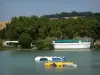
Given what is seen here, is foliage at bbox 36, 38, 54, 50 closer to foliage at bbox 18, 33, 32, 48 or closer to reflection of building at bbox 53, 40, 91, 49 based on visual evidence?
reflection of building at bbox 53, 40, 91, 49

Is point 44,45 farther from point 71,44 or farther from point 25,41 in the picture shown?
point 71,44

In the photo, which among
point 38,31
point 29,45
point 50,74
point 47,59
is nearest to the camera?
point 50,74

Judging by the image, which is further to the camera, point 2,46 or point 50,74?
point 2,46

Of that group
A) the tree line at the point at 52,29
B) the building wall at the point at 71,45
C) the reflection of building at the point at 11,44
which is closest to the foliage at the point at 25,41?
the tree line at the point at 52,29

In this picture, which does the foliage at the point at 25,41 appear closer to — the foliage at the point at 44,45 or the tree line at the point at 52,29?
the foliage at the point at 44,45

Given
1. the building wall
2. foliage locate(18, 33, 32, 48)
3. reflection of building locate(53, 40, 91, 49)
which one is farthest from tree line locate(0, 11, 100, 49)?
foliage locate(18, 33, 32, 48)

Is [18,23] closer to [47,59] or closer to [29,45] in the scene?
[29,45]

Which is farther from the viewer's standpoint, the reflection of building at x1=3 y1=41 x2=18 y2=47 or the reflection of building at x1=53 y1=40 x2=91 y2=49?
the reflection of building at x1=3 y1=41 x2=18 y2=47

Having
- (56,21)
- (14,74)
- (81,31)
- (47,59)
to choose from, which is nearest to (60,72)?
(14,74)
